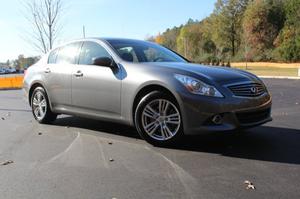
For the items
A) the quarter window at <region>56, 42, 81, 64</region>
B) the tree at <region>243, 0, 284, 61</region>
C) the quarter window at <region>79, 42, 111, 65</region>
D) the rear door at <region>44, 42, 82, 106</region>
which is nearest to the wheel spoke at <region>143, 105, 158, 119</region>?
the quarter window at <region>79, 42, 111, 65</region>

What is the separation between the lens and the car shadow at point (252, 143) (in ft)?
18.0

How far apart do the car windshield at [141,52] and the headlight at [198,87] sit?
1260 millimetres

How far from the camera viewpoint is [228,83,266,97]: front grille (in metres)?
5.78

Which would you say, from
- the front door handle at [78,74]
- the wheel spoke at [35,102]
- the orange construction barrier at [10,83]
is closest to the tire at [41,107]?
the wheel spoke at [35,102]

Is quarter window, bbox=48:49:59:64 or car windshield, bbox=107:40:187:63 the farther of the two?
quarter window, bbox=48:49:59:64

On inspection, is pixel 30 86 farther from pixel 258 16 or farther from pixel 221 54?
pixel 221 54

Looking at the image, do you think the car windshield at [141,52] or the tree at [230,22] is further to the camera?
the tree at [230,22]

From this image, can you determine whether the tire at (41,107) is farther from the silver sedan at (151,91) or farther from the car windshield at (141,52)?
the car windshield at (141,52)

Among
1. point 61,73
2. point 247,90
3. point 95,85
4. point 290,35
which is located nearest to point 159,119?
point 247,90

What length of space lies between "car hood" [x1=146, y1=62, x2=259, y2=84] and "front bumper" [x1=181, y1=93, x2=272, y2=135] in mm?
299

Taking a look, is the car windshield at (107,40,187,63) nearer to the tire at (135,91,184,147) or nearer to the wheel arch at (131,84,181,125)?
the wheel arch at (131,84,181,125)

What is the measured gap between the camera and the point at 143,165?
5219 mm

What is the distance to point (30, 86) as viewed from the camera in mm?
8594

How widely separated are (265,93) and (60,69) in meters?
3.52
